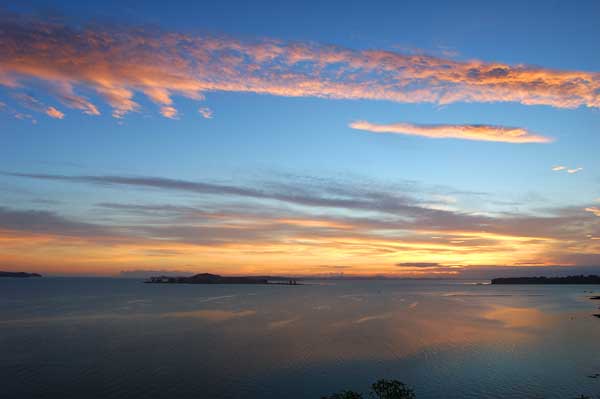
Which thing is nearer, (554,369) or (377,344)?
(554,369)

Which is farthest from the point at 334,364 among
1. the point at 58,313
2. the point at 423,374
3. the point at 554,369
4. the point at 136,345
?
the point at 58,313

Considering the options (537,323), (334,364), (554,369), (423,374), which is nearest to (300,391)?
(334,364)

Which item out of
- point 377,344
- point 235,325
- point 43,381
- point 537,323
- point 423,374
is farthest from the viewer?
point 537,323

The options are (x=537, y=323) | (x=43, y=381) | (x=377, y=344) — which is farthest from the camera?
(x=537, y=323)

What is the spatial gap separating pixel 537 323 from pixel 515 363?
38588 millimetres

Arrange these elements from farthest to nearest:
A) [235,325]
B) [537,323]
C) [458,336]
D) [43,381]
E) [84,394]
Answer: [537,323] → [235,325] → [458,336] → [43,381] → [84,394]

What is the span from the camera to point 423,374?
38969mm

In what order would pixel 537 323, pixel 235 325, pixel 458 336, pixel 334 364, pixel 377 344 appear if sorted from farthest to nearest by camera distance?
pixel 537 323 → pixel 235 325 → pixel 458 336 → pixel 377 344 → pixel 334 364

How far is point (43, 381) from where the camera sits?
35469 mm

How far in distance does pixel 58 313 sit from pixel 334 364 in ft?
222

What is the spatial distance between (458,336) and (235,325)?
34.7 m

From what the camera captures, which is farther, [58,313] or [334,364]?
[58,313]

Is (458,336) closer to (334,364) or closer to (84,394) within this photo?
(334,364)

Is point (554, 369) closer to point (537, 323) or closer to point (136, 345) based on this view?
point (537, 323)
